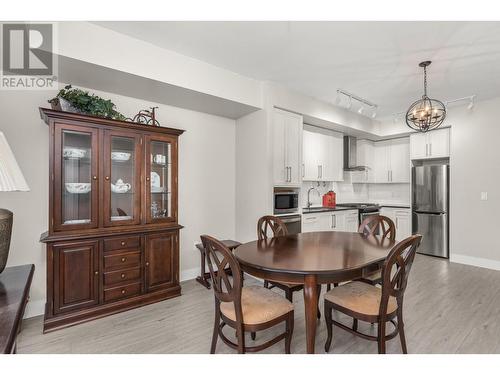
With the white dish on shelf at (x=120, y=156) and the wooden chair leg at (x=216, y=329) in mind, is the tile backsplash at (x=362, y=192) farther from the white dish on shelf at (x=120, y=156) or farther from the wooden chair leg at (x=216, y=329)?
the wooden chair leg at (x=216, y=329)

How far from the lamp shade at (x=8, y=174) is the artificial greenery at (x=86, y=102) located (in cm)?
122

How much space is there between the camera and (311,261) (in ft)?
5.78

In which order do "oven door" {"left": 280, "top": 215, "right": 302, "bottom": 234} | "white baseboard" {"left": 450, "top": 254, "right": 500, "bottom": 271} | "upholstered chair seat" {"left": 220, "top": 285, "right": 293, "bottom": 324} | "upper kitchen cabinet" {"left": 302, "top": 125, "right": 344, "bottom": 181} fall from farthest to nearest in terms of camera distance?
"upper kitchen cabinet" {"left": 302, "top": 125, "right": 344, "bottom": 181}
"white baseboard" {"left": 450, "top": 254, "right": 500, "bottom": 271}
"oven door" {"left": 280, "top": 215, "right": 302, "bottom": 234}
"upholstered chair seat" {"left": 220, "top": 285, "right": 293, "bottom": 324}

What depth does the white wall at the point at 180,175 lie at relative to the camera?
2436 millimetres

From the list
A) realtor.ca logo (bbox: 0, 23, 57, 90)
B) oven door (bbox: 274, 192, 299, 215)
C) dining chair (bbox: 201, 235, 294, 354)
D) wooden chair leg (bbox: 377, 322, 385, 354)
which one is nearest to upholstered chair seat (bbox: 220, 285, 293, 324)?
dining chair (bbox: 201, 235, 294, 354)

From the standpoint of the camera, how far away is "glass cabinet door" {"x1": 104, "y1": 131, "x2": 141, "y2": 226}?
2.55m

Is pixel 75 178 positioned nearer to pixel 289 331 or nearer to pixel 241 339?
pixel 241 339

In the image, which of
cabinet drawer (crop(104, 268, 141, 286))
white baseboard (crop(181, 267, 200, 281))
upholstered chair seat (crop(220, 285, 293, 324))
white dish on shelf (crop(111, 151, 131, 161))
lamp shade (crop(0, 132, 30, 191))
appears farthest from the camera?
white baseboard (crop(181, 267, 200, 281))

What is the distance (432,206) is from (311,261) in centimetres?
407

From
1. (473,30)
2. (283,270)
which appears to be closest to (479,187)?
(473,30)

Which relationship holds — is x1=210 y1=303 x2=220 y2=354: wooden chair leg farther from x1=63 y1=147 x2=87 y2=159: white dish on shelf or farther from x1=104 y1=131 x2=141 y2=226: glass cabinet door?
x1=63 y1=147 x2=87 y2=159: white dish on shelf

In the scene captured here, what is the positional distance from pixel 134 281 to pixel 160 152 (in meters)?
1.42

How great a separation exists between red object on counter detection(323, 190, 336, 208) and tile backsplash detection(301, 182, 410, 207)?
110 mm

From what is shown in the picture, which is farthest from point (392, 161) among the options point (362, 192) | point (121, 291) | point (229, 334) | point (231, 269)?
point (121, 291)
